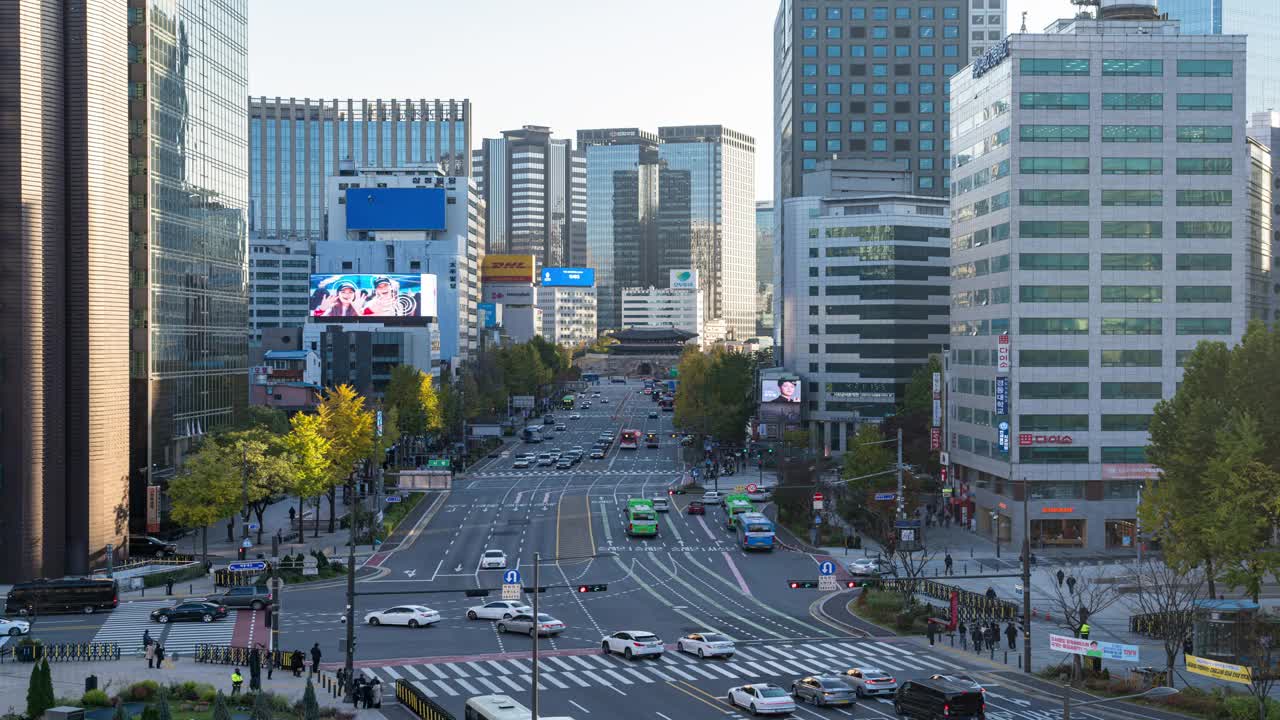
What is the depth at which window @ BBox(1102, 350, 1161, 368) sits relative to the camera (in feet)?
340

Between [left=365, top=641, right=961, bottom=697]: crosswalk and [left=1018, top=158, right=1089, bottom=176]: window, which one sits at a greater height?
[left=1018, top=158, right=1089, bottom=176]: window

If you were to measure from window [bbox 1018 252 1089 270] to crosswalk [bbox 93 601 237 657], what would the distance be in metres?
65.4

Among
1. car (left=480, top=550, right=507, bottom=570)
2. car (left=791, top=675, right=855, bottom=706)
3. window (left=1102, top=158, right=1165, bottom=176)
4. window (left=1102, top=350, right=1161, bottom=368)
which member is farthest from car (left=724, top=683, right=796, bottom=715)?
window (left=1102, top=158, right=1165, bottom=176)

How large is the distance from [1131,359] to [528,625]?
57.6 metres

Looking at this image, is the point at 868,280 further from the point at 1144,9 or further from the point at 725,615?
the point at 725,615

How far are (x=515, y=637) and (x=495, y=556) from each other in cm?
2180

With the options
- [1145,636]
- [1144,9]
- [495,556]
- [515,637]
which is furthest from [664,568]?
[1144,9]

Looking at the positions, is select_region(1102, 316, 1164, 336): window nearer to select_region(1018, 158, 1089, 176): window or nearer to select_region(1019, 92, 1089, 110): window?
select_region(1018, 158, 1089, 176): window

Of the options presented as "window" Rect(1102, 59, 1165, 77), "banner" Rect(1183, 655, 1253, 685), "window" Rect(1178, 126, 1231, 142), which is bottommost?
"banner" Rect(1183, 655, 1253, 685)

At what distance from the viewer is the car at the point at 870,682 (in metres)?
55.2

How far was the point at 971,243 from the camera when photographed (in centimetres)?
11650

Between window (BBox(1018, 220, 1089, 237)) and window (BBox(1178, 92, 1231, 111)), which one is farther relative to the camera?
window (BBox(1018, 220, 1089, 237))

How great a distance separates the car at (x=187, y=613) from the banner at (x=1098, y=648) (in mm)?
46531

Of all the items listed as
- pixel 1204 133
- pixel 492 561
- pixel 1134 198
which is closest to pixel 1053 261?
pixel 1134 198
